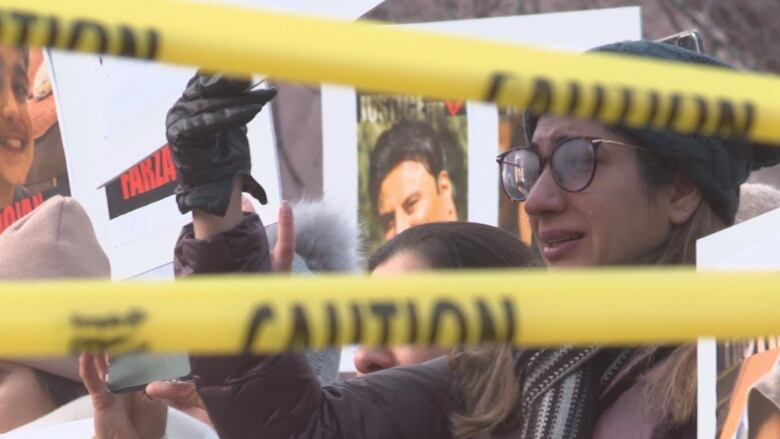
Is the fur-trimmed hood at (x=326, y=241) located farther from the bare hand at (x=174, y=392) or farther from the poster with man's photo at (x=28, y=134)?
the poster with man's photo at (x=28, y=134)

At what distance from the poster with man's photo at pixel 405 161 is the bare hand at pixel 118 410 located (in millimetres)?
1176

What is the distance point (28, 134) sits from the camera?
4105 mm

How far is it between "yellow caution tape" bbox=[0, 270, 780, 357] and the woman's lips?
1188 mm

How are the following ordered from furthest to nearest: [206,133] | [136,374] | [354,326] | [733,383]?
1. [136,374]
2. [206,133]
3. [733,383]
4. [354,326]

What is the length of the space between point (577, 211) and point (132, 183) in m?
1.56

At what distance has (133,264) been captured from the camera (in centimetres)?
356

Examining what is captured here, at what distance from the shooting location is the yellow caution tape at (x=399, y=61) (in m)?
1.20

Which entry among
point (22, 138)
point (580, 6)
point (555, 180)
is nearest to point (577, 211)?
point (555, 180)

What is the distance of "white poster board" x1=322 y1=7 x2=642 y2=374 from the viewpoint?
3.92 m

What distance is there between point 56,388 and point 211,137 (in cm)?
147

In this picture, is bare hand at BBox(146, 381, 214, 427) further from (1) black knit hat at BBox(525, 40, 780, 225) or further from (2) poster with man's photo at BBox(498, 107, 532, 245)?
(2) poster with man's photo at BBox(498, 107, 532, 245)

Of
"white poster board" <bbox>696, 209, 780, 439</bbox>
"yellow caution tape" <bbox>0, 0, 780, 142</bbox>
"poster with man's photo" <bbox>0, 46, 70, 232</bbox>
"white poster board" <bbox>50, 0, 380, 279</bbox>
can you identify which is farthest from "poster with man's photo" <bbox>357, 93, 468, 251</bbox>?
"yellow caution tape" <bbox>0, 0, 780, 142</bbox>

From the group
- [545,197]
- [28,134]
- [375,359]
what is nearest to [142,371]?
[375,359]

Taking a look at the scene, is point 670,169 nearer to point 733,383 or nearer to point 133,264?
point 733,383
